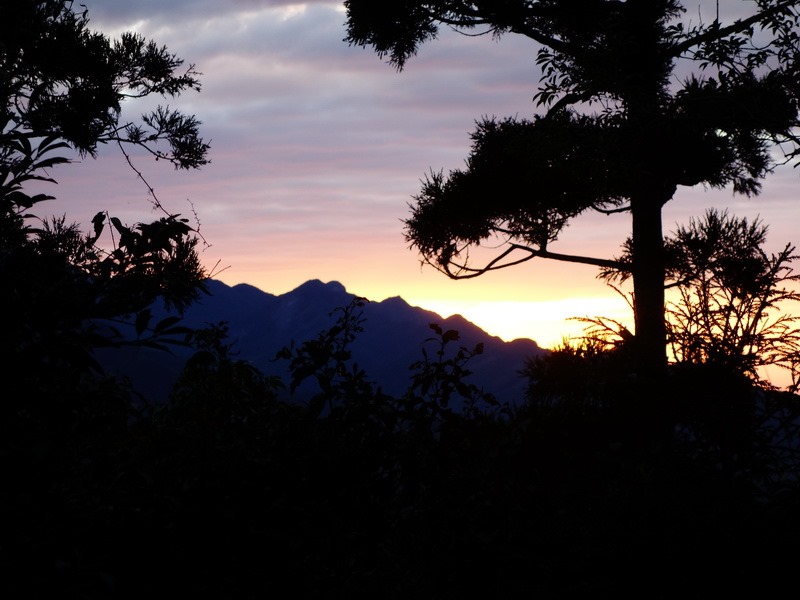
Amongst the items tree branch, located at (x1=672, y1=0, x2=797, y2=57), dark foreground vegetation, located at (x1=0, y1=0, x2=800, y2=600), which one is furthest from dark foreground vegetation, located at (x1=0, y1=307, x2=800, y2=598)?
tree branch, located at (x1=672, y1=0, x2=797, y2=57)

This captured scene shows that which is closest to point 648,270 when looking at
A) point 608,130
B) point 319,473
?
point 608,130

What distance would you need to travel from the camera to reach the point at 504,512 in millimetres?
4934

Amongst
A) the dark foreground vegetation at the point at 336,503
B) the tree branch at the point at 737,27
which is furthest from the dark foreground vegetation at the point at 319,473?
the tree branch at the point at 737,27

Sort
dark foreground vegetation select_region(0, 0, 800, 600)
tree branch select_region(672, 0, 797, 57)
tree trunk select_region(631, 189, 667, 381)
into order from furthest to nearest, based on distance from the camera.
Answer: tree trunk select_region(631, 189, 667, 381)
tree branch select_region(672, 0, 797, 57)
dark foreground vegetation select_region(0, 0, 800, 600)

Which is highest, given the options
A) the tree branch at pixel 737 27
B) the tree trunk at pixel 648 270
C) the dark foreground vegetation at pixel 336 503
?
the tree branch at pixel 737 27

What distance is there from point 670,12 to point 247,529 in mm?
15969

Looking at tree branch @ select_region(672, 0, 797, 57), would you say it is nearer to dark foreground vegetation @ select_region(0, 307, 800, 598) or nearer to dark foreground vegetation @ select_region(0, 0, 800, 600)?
dark foreground vegetation @ select_region(0, 0, 800, 600)

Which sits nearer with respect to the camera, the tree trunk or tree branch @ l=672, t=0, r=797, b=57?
tree branch @ l=672, t=0, r=797, b=57

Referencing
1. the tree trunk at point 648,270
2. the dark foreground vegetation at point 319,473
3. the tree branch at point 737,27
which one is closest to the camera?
the dark foreground vegetation at point 319,473

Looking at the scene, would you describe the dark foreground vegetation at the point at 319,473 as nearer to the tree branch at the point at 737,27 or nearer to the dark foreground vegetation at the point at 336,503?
the dark foreground vegetation at the point at 336,503

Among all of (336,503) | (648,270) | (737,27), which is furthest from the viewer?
(648,270)

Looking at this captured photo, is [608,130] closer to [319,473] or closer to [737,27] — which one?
[737,27]

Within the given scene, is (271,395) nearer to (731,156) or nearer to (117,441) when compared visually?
(117,441)

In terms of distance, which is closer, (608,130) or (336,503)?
(336,503)
